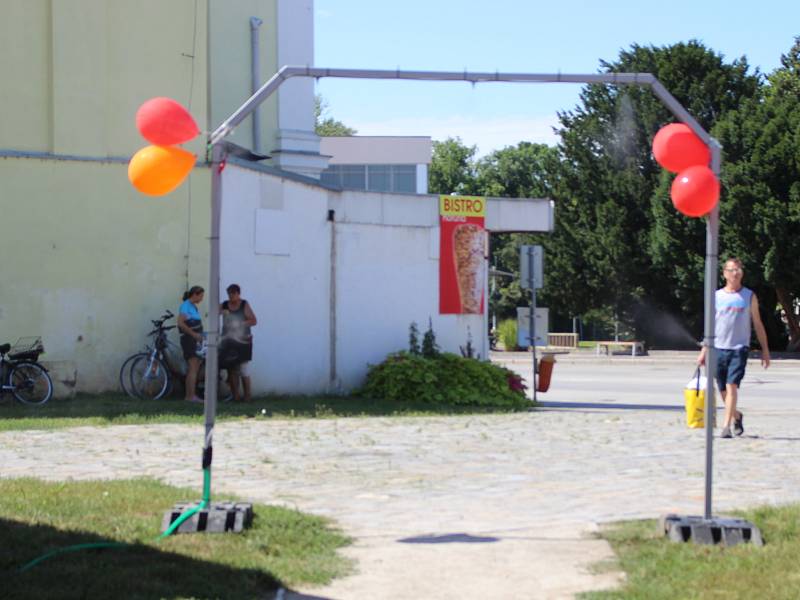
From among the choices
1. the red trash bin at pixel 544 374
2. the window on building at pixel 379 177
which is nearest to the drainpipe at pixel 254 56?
the red trash bin at pixel 544 374

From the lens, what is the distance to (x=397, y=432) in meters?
13.5

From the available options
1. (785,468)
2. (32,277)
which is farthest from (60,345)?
(785,468)

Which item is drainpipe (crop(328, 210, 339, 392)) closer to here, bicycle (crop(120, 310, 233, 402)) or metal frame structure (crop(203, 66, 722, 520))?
bicycle (crop(120, 310, 233, 402))

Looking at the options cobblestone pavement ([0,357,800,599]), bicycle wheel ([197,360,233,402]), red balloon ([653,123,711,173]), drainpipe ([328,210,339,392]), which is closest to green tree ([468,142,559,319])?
drainpipe ([328,210,339,392])

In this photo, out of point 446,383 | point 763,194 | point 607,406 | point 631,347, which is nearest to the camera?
point 446,383

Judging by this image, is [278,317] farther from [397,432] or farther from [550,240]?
[550,240]

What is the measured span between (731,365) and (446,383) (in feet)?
20.9

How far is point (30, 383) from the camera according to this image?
16312 millimetres

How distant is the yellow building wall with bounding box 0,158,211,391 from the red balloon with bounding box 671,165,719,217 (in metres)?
11.7

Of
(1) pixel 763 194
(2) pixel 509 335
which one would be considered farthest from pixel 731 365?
(2) pixel 509 335

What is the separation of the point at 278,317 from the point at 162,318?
6.43ft

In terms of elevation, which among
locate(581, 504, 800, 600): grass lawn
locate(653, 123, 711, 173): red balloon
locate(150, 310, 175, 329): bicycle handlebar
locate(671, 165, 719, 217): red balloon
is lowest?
locate(581, 504, 800, 600): grass lawn

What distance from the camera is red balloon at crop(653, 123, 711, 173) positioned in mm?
7445

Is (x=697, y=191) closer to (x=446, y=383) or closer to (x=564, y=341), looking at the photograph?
(x=446, y=383)
